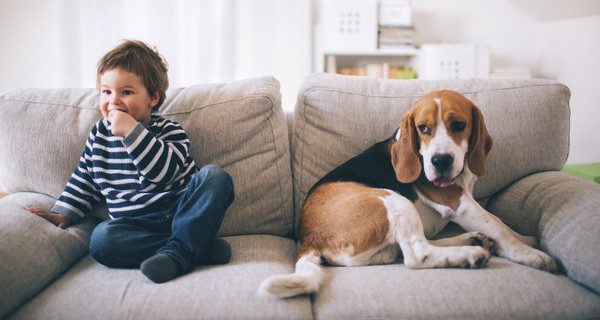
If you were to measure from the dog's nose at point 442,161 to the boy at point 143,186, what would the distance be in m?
0.78

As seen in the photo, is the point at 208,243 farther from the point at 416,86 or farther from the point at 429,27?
the point at 429,27

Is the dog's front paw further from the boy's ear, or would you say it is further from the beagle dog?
the boy's ear

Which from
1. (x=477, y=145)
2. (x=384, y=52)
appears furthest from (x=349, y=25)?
(x=477, y=145)

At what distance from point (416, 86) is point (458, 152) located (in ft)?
1.75

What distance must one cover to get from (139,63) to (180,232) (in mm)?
752

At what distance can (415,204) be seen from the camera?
1905 mm

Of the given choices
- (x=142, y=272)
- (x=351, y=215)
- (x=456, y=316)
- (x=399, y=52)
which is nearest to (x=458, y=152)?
(x=351, y=215)

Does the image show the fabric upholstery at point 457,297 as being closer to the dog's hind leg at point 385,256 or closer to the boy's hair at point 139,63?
the dog's hind leg at point 385,256

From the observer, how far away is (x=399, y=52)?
398 centimetres

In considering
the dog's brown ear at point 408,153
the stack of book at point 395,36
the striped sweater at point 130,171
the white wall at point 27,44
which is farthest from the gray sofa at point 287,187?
the white wall at point 27,44

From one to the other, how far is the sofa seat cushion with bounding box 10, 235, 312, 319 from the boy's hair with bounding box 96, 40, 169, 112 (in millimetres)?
786

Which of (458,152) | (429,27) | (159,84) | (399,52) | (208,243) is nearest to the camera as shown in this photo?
(208,243)

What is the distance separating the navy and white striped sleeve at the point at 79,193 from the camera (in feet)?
6.10

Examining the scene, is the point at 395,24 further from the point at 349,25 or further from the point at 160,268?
the point at 160,268
